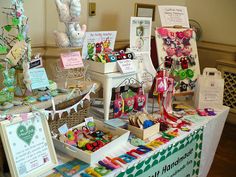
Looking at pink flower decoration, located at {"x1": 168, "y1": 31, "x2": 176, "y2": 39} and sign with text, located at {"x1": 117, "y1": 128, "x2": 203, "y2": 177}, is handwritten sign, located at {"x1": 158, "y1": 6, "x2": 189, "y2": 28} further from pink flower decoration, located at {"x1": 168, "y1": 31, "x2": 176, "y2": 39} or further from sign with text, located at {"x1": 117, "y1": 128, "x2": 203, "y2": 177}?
sign with text, located at {"x1": 117, "y1": 128, "x2": 203, "y2": 177}

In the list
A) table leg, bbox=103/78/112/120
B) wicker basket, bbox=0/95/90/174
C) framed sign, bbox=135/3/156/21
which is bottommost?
wicker basket, bbox=0/95/90/174

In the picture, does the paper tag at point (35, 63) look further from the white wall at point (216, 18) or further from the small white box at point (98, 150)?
the white wall at point (216, 18)

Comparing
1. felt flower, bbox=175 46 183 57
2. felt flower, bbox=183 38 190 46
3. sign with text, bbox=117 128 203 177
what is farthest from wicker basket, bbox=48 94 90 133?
Result: felt flower, bbox=183 38 190 46

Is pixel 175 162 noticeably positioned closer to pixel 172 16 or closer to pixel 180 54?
pixel 180 54

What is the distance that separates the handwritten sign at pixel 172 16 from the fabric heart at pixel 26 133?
1.35 metres

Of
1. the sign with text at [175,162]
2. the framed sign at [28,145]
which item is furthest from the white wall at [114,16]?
the framed sign at [28,145]

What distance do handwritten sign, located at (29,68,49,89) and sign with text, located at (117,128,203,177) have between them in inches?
20.7

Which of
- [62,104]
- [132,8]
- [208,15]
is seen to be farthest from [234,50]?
[62,104]

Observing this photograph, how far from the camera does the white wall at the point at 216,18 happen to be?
10.6 ft

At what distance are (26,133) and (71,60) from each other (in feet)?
1.62

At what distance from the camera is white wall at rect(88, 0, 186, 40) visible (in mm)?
2354

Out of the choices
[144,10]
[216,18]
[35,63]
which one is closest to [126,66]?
[35,63]

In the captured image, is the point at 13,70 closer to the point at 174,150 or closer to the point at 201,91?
the point at 174,150

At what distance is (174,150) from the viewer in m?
1.50
